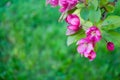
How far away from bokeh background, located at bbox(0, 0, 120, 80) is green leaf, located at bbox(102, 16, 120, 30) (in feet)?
8.17

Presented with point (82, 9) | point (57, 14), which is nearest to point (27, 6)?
point (57, 14)

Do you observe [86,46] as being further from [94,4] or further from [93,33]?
[94,4]

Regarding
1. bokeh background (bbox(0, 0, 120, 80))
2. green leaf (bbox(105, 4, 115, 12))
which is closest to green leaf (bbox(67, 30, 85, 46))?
green leaf (bbox(105, 4, 115, 12))

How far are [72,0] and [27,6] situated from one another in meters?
3.29

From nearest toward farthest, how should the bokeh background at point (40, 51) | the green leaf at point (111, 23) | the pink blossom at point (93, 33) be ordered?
1. the pink blossom at point (93, 33)
2. the green leaf at point (111, 23)
3. the bokeh background at point (40, 51)

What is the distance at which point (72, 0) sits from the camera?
159cm

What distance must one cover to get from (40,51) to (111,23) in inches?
113

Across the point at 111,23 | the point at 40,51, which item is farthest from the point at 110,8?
the point at 40,51

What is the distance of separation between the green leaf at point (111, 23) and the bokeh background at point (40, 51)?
249cm

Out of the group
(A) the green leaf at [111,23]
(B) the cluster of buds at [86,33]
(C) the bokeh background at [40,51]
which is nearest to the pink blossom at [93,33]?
(B) the cluster of buds at [86,33]

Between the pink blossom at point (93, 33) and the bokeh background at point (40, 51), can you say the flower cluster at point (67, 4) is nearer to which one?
the pink blossom at point (93, 33)

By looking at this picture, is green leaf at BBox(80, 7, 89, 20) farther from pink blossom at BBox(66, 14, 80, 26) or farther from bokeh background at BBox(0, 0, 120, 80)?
bokeh background at BBox(0, 0, 120, 80)

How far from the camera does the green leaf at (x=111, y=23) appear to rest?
1.65 meters

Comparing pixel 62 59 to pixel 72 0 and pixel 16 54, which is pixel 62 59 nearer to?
pixel 16 54
